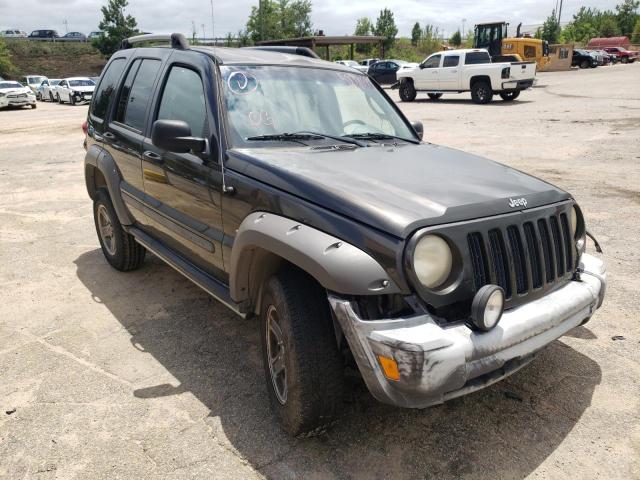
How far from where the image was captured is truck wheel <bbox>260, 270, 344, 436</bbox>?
2551mm

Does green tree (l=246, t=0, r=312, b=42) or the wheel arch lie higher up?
green tree (l=246, t=0, r=312, b=42)

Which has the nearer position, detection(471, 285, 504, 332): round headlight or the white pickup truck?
detection(471, 285, 504, 332): round headlight

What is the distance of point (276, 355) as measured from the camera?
293 cm

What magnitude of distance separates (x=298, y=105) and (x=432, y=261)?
5.46 ft

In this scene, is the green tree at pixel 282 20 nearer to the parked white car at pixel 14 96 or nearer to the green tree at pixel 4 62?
the green tree at pixel 4 62

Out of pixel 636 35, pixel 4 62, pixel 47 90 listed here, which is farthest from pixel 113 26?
pixel 636 35

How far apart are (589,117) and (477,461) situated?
48.3 ft

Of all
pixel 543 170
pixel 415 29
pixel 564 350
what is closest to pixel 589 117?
pixel 543 170

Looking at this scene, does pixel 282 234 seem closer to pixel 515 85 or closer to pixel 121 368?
pixel 121 368

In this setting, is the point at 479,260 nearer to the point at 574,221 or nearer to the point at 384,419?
the point at 574,221

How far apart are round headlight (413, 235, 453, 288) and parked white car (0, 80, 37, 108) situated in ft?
101

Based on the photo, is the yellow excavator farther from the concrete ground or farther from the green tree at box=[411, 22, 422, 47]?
the green tree at box=[411, 22, 422, 47]

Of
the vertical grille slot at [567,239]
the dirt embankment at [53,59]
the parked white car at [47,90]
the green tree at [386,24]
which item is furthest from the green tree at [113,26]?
the vertical grille slot at [567,239]

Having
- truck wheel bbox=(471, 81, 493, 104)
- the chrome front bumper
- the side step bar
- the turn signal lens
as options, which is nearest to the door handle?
the side step bar
